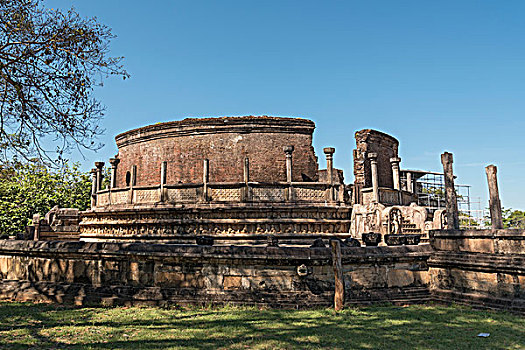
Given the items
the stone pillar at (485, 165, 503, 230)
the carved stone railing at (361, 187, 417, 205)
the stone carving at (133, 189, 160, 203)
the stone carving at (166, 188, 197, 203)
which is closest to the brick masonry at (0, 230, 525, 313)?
the stone pillar at (485, 165, 503, 230)

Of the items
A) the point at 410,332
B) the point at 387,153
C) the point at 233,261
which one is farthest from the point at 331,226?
the point at 387,153

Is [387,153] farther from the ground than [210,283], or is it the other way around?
[387,153]

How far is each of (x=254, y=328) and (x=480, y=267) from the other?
3975mm

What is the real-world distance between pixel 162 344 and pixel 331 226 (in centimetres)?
1027

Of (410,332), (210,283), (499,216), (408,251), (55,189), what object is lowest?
(410,332)

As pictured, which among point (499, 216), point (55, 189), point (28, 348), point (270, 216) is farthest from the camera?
point (55, 189)

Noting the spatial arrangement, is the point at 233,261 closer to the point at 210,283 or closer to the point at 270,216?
the point at 210,283

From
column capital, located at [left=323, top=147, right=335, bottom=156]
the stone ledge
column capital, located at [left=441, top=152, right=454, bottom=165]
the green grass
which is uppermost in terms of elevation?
column capital, located at [left=323, top=147, right=335, bottom=156]

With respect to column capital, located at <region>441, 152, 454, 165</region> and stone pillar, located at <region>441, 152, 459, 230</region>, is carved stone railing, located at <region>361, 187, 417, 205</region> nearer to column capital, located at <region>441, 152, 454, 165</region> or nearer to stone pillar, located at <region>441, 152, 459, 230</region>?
column capital, located at <region>441, 152, 454, 165</region>

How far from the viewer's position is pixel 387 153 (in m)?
24.0

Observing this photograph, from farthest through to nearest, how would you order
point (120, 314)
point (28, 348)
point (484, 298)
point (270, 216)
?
point (270, 216) < point (484, 298) < point (120, 314) < point (28, 348)

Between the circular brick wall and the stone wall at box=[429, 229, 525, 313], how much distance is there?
13.4m

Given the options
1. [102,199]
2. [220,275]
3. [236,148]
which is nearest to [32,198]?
[102,199]

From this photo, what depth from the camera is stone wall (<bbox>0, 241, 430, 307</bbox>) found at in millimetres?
6234
